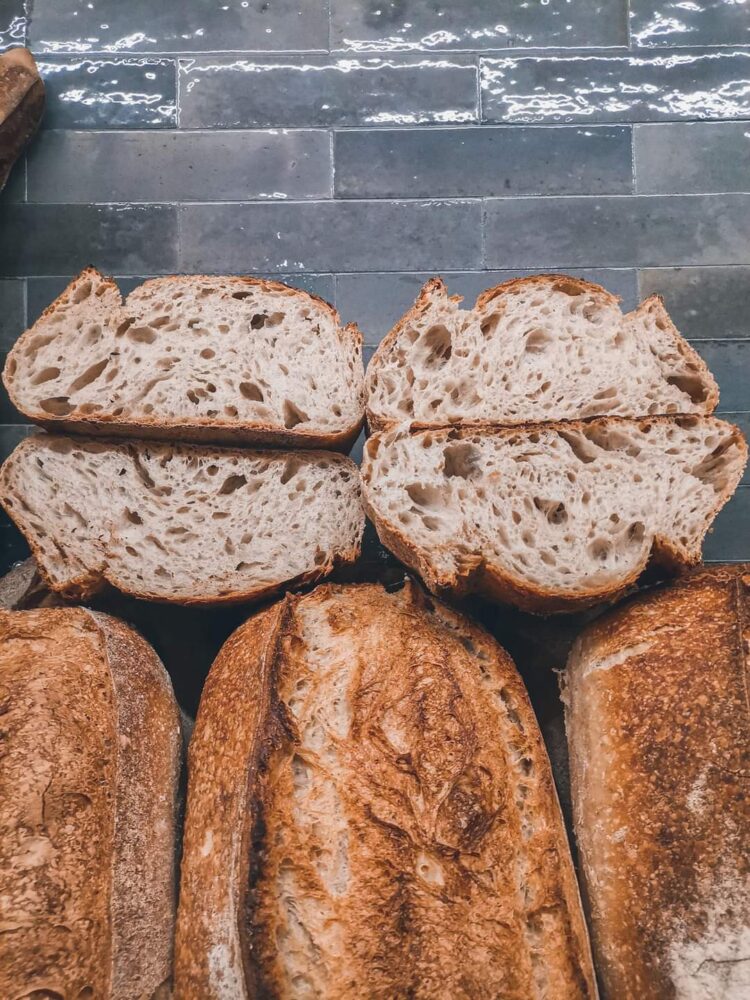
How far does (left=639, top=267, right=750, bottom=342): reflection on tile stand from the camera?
95.5 inches

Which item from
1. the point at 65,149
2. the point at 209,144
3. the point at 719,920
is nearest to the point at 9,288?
the point at 65,149

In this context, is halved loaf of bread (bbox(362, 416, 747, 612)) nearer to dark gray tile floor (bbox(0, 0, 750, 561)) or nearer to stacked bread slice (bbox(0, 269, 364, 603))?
stacked bread slice (bbox(0, 269, 364, 603))

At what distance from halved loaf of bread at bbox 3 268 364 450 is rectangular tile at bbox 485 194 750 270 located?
0.75 m

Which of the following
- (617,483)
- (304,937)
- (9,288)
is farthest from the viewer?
(9,288)

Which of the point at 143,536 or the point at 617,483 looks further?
the point at 143,536

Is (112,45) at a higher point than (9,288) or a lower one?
higher

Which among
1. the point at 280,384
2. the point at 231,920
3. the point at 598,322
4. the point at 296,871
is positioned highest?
the point at 598,322

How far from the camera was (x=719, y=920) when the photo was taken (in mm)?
1583

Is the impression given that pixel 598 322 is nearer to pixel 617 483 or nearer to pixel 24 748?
pixel 617 483

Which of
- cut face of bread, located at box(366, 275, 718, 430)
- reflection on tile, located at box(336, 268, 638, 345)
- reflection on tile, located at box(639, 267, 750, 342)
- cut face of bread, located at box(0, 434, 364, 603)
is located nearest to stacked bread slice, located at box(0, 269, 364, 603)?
cut face of bread, located at box(0, 434, 364, 603)

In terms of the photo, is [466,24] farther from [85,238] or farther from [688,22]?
[85,238]

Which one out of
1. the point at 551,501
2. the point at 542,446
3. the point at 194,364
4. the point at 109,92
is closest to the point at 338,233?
the point at 194,364

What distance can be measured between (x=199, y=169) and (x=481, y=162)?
872 millimetres

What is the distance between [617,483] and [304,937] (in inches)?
46.8
